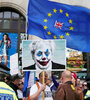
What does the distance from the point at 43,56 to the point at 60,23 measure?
151 centimetres

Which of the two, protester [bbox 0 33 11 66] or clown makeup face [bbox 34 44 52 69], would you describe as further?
protester [bbox 0 33 11 66]

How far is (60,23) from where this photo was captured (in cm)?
560

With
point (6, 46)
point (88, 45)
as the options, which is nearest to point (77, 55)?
point (6, 46)

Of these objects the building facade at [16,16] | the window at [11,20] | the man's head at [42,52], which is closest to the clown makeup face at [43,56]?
the man's head at [42,52]

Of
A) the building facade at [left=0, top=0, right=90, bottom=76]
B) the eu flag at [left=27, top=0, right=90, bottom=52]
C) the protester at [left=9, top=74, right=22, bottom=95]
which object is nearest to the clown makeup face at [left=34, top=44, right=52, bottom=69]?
the protester at [left=9, top=74, right=22, bottom=95]

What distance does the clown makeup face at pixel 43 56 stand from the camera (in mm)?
4508

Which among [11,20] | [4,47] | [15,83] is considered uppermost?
[11,20]

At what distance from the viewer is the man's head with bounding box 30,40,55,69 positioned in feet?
14.8

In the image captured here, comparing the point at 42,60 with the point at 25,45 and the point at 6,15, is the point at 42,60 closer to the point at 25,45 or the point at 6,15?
the point at 25,45

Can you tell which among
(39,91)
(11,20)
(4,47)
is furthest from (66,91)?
(11,20)

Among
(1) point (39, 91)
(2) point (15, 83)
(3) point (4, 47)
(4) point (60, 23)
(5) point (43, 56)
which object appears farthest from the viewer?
(3) point (4, 47)

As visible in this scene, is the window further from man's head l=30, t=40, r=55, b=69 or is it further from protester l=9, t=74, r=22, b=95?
man's head l=30, t=40, r=55, b=69

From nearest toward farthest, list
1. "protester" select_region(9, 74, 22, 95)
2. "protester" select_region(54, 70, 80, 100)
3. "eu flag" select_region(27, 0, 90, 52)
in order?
1. "protester" select_region(54, 70, 80, 100)
2. "protester" select_region(9, 74, 22, 95)
3. "eu flag" select_region(27, 0, 90, 52)

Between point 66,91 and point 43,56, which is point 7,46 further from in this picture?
point 66,91
